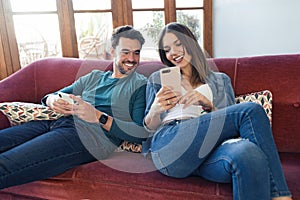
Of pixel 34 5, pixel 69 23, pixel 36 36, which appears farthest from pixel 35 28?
pixel 69 23

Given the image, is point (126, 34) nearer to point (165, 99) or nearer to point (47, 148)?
point (165, 99)

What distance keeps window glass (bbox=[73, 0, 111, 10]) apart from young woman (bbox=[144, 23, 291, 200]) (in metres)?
1.03

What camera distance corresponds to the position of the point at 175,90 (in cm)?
134

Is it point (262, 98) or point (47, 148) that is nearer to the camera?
point (47, 148)

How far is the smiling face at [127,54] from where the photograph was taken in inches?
61.3

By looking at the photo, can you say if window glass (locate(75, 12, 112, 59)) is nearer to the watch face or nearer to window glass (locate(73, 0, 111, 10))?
window glass (locate(73, 0, 111, 10))

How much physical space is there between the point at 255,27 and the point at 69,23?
148 cm

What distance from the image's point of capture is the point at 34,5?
224 centimetres

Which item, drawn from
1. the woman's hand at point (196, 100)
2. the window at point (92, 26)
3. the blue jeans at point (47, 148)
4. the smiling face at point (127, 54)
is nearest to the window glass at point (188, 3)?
the window at point (92, 26)

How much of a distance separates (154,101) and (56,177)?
55 cm

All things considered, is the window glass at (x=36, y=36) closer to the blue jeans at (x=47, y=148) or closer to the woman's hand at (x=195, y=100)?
the blue jeans at (x=47, y=148)

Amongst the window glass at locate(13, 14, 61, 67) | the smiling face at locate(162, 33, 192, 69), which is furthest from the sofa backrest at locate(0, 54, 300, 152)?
the window glass at locate(13, 14, 61, 67)

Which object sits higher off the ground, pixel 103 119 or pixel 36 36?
pixel 36 36

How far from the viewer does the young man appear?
1.27 meters
